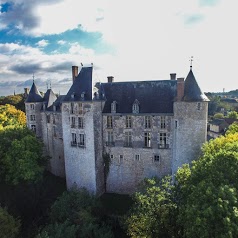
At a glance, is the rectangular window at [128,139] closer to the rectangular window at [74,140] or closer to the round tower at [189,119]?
the round tower at [189,119]

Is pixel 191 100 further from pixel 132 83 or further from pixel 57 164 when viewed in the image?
pixel 57 164

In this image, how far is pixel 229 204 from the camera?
17.1 metres

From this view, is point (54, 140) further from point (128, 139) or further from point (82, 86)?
point (128, 139)

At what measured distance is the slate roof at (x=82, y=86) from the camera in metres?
35.5

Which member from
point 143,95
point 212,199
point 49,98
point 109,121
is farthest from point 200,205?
point 49,98

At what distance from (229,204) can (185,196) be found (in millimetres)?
4763

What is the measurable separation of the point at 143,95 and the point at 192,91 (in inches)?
311

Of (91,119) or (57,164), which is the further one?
(57,164)

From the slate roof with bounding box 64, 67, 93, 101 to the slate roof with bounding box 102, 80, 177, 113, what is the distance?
3.46 metres

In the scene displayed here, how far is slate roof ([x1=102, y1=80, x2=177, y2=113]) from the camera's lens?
3466cm

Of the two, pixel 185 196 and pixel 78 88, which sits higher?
pixel 78 88

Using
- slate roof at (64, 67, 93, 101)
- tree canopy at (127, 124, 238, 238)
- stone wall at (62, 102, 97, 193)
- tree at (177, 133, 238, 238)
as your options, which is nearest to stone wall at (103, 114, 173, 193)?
stone wall at (62, 102, 97, 193)

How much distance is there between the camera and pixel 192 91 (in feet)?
102

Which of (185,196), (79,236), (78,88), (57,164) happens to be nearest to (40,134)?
(57,164)
